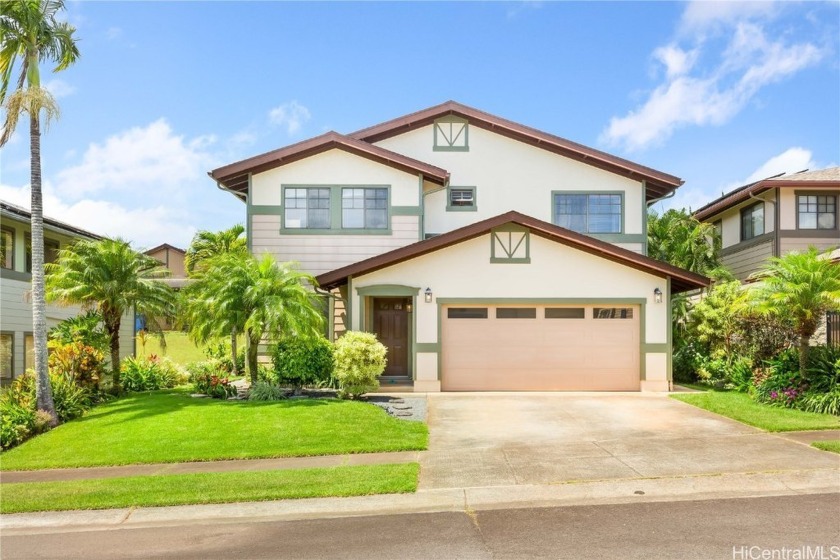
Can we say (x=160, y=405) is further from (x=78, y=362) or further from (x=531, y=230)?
(x=531, y=230)

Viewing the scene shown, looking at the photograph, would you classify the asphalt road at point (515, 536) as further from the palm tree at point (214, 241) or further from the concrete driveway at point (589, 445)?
the palm tree at point (214, 241)

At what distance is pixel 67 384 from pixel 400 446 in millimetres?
8773

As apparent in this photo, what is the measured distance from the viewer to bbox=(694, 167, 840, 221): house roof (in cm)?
2091

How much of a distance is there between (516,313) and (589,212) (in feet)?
18.9

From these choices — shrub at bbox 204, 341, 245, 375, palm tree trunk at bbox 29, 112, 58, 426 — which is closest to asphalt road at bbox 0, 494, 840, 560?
palm tree trunk at bbox 29, 112, 58, 426

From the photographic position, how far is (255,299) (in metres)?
14.4

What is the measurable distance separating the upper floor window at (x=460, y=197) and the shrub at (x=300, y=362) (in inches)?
287

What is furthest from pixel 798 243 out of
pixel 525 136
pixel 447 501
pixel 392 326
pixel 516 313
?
pixel 447 501

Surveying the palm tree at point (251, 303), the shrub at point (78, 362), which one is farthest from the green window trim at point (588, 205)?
the shrub at point (78, 362)

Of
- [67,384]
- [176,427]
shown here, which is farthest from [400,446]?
[67,384]

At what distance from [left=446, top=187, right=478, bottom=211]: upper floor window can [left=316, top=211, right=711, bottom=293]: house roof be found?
4050mm

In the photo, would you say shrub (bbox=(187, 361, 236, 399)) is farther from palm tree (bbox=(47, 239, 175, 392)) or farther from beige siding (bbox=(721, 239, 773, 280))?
beige siding (bbox=(721, 239, 773, 280))

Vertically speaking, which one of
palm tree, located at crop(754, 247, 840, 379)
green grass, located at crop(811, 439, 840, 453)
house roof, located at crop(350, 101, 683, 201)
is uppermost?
house roof, located at crop(350, 101, 683, 201)

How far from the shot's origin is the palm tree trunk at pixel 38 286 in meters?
13.0
